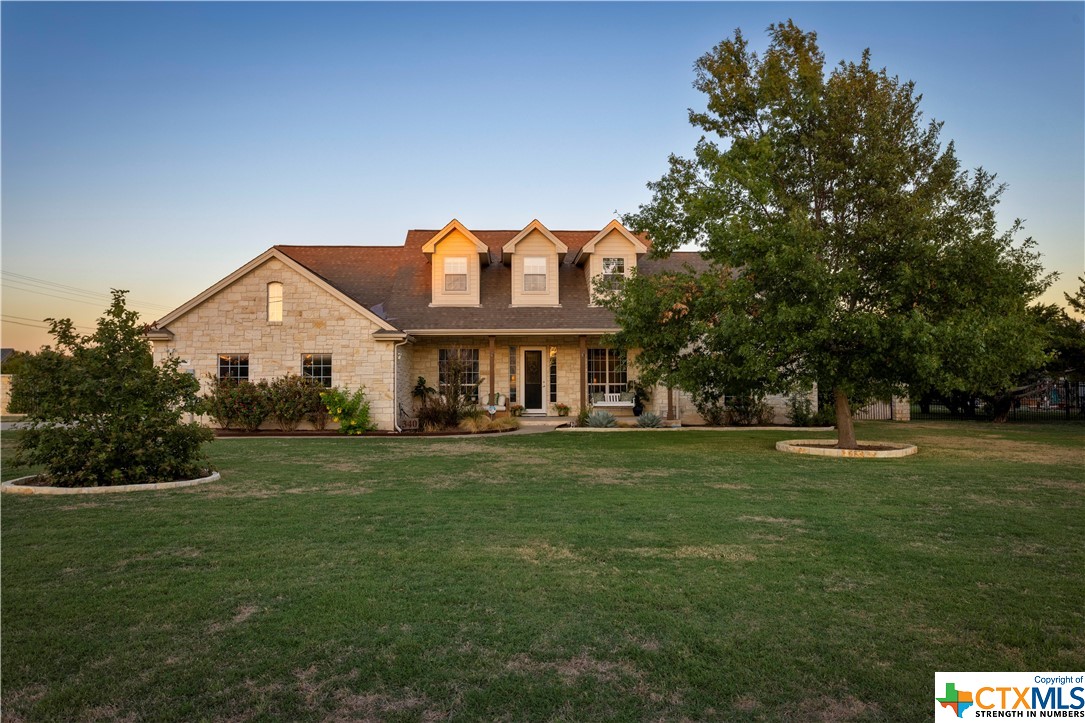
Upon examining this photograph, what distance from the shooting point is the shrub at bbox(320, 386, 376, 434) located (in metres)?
19.4

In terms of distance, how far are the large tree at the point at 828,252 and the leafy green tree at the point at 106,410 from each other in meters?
9.28

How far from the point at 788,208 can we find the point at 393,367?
12.1 meters

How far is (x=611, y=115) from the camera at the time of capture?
53.5 feet

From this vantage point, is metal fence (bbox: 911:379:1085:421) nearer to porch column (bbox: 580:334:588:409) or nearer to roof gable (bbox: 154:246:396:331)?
porch column (bbox: 580:334:588:409)

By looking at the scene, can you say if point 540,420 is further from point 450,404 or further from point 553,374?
point 450,404

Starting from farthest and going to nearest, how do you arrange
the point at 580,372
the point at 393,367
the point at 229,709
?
the point at 580,372
the point at 393,367
the point at 229,709

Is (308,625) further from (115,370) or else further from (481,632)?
(115,370)

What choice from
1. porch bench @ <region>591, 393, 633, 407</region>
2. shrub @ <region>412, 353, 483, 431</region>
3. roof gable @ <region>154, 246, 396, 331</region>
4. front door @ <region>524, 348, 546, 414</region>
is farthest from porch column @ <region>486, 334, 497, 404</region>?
porch bench @ <region>591, 393, 633, 407</region>

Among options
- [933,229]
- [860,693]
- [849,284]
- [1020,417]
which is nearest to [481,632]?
[860,693]

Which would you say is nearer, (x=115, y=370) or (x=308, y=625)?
(x=308, y=625)

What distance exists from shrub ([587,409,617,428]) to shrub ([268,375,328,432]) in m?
8.26

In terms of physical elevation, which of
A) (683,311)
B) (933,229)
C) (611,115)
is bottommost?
(683,311)

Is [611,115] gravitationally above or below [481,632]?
above

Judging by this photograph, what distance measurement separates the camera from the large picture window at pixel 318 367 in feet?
67.4
